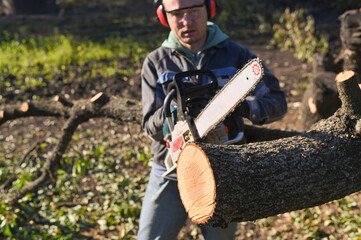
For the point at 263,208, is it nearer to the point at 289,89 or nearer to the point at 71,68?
the point at 289,89

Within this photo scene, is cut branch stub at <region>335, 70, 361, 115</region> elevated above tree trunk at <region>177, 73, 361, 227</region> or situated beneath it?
elevated above

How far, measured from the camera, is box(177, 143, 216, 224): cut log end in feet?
4.58

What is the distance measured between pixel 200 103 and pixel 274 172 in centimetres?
51

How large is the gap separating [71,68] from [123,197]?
3727 millimetres

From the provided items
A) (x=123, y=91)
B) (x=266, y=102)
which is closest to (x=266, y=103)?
(x=266, y=102)

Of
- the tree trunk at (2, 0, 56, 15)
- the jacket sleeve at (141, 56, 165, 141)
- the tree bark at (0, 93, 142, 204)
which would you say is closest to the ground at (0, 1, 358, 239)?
the tree bark at (0, 93, 142, 204)

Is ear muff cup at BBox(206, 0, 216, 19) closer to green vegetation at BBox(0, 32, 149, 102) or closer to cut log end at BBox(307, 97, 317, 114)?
cut log end at BBox(307, 97, 317, 114)

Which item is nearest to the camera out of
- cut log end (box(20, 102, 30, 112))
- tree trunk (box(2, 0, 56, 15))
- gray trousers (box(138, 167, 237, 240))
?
gray trousers (box(138, 167, 237, 240))

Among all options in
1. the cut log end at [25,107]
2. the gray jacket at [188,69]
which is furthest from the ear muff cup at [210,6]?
the cut log end at [25,107]

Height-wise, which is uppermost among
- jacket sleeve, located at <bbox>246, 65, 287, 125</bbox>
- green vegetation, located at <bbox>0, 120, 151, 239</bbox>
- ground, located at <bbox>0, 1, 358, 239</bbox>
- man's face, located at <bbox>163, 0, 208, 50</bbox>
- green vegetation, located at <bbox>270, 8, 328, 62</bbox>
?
man's face, located at <bbox>163, 0, 208, 50</bbox>

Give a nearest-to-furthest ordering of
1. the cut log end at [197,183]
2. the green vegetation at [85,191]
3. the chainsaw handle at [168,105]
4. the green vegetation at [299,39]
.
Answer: the cut log end at [197,183]
the chainsaw handle at [168,105]
the green vegetation at [85,191]
the green vegetation at [299,39]

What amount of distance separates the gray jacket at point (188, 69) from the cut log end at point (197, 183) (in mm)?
495

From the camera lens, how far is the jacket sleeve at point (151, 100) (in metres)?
2.02

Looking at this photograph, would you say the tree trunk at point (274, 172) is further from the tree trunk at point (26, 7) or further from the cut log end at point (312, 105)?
the tree trunk at point (26, 7)
